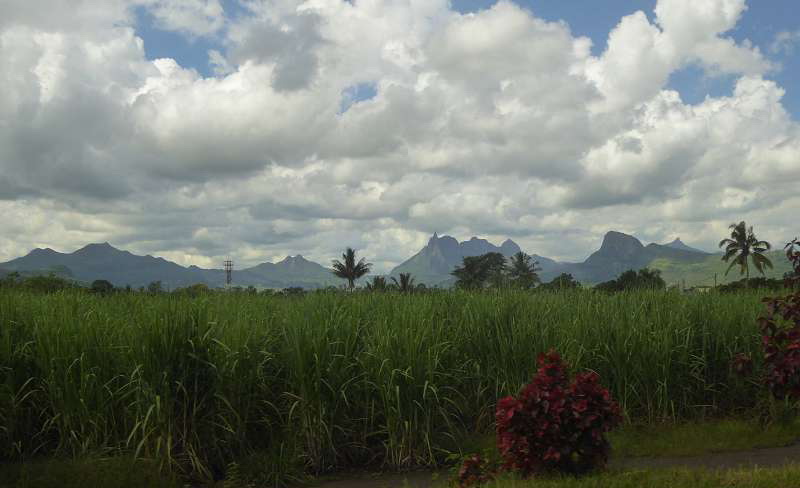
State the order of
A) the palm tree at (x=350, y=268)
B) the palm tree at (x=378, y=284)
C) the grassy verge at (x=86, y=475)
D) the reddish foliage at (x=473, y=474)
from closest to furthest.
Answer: the reddish foliage at (x=473, y=474)
the grassy verge at (x=86, y=475)
the palm tree at (x=378, y=284)
the palm tree at (x=350, y=268)

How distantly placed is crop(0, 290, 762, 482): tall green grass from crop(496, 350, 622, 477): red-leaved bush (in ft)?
5.79

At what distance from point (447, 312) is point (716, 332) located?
4.27 m

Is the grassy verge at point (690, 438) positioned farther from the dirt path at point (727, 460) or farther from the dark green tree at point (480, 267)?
the dark green tree at point (480, 267)

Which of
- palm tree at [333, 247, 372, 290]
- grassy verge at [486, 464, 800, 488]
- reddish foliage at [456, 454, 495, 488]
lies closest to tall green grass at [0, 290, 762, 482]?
reddish foliage at [456, 454, 495, 488]

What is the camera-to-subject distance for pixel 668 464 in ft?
27.5

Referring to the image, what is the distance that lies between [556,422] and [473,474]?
37.4 inches

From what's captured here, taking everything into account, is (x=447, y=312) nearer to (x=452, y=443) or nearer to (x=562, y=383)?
(x=452, y=443)

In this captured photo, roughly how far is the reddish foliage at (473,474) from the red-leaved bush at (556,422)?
265 millimetres

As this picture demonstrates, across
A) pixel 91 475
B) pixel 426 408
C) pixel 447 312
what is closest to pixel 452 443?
pixel 426 408

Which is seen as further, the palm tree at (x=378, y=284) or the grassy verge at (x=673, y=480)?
the palm tree at (x=378, y=284)

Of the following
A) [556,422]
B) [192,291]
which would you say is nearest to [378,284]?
[192,291]

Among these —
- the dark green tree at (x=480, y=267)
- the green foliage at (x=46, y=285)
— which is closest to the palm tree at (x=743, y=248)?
the dark green tree at (x=480, y=267)

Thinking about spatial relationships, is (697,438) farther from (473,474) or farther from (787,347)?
(473,474)

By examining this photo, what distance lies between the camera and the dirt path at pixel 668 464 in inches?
304
